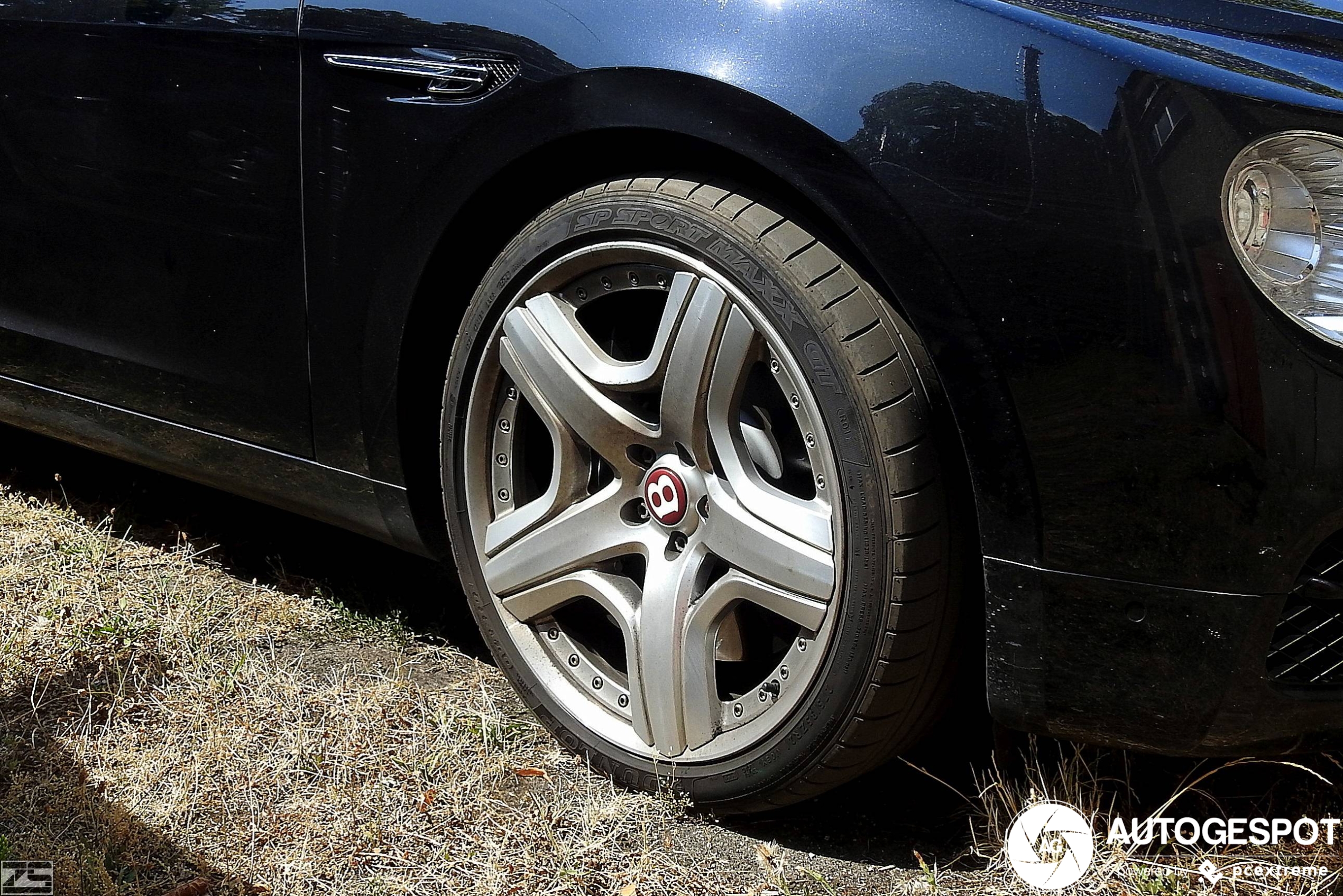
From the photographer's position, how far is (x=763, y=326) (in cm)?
179

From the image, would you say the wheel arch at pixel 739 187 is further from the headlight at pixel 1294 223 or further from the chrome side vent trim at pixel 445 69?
the headlight at pixel 1294 223

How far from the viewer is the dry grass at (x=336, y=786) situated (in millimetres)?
1952

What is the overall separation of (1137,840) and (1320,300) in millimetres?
861

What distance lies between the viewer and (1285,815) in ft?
6.56

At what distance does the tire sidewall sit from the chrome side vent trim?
0.21 meters

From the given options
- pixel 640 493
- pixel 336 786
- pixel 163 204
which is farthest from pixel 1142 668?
pixel 163 204

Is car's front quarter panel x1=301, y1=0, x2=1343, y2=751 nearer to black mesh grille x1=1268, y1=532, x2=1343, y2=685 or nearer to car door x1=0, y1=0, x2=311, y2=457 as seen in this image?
black mesh grille x1=1268, y1=532, x2=1343, y2=685

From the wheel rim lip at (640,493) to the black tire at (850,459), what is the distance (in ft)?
0.04

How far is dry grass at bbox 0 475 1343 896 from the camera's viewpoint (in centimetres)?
195

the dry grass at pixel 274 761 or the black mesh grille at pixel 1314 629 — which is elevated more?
the black mesh grille at pixel 1314 629

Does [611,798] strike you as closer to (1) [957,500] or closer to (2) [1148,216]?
(1) [957,500]

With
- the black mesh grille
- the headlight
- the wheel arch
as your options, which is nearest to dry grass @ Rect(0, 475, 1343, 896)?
the black mesh grille
